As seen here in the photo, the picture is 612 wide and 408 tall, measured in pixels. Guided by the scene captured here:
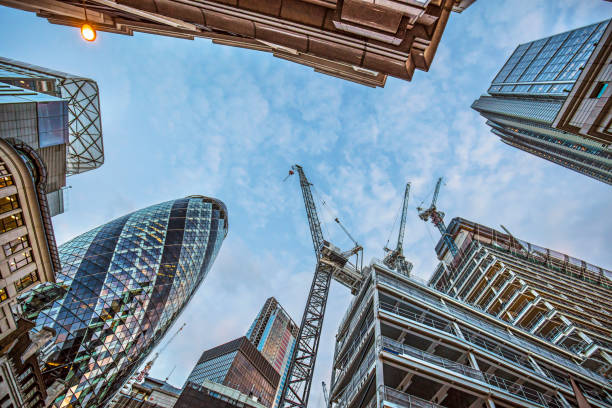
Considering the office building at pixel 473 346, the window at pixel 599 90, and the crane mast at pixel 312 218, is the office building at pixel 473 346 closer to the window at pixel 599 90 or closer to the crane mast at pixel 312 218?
the window at pixel 599 90

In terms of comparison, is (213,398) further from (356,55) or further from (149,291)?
(356,55)

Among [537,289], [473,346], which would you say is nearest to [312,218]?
[537,289]

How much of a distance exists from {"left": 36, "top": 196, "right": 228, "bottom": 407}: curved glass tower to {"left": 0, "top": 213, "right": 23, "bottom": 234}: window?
46.2 meters

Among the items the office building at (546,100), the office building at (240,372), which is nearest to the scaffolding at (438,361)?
the office building at (546,100)

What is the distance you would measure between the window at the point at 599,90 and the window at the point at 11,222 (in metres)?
48.5

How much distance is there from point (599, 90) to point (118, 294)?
3767 inches

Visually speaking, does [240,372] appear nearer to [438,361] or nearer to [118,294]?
[118,294]

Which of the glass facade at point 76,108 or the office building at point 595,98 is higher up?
the glass facade at point 76,108

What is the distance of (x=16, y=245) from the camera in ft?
103

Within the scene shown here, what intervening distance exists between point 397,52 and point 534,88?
5046 inches

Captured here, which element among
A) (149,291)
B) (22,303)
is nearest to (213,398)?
(149,291)

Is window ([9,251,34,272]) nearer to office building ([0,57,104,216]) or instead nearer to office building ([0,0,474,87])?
office building ([0,57,104,216])

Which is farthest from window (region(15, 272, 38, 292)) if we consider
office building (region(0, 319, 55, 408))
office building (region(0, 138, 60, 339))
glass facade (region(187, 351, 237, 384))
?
glass facade (region(187, 351, 237, 384))

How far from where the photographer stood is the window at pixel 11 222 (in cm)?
2981
